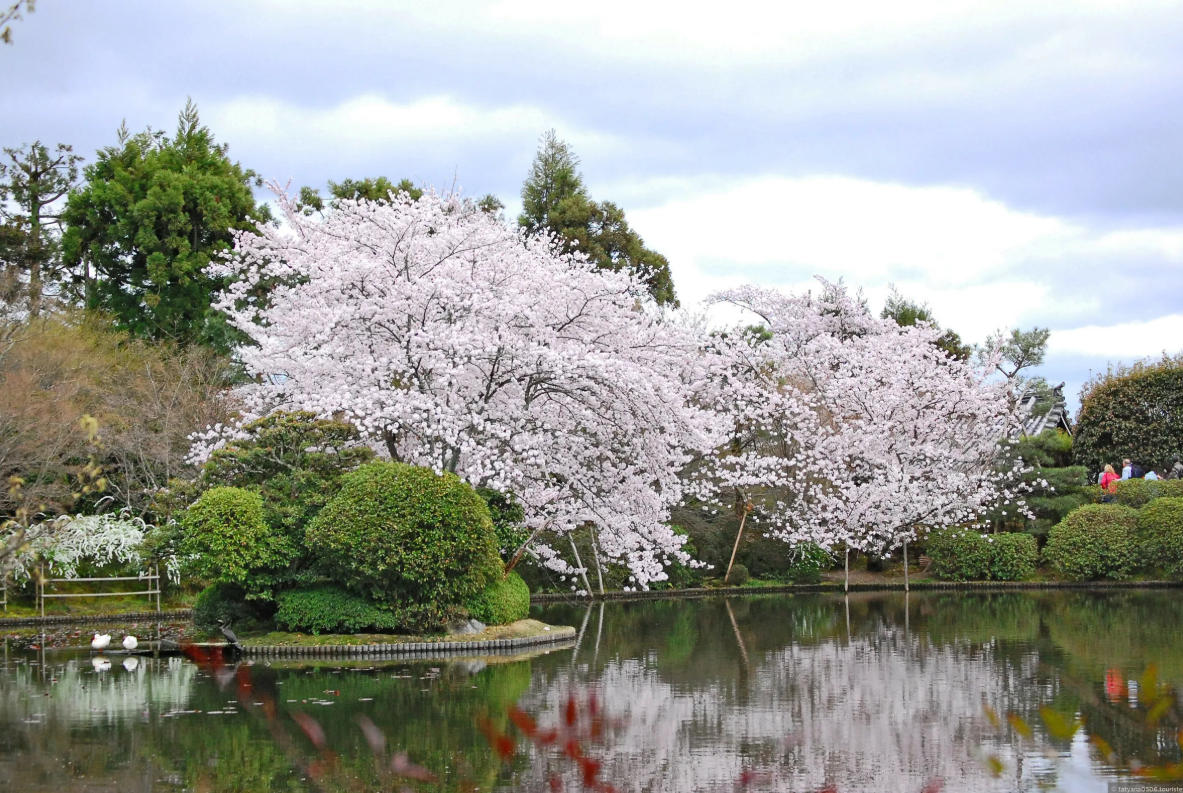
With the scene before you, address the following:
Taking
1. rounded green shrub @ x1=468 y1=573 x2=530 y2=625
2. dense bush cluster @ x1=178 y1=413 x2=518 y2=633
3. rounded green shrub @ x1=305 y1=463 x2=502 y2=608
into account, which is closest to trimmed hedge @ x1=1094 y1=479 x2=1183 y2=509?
rounded green shrub @ x1=468 y1=573 x2=530 y2=625

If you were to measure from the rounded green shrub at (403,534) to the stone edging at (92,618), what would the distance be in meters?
7.01

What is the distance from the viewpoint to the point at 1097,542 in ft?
81.1

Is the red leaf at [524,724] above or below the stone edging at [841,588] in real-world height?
above

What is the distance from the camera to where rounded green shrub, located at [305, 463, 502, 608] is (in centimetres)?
1495

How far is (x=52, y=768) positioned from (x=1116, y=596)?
20168mm

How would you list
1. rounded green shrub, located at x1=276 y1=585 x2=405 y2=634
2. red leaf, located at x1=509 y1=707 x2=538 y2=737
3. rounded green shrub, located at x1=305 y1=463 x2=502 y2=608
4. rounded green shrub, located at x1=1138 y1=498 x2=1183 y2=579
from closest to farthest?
red leaf, located at x1=509 y1=707 x2=538 y2=737 < rounded green shrub, located at x1=305 y1=463 x2=502 y2=608 < rounded green shrub, located at x1=276 y1=585 x2=405 y2=634 < rounded green shrub, located at x1=1138 y1=498 x2=1183 y2=579

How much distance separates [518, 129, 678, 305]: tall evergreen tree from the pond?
19226mm

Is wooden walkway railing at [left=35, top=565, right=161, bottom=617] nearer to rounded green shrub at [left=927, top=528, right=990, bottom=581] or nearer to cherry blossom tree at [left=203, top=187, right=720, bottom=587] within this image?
cherry blossom tree at [left=203, top=187, right=720, bottom=587]

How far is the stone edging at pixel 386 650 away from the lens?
15.3 meters

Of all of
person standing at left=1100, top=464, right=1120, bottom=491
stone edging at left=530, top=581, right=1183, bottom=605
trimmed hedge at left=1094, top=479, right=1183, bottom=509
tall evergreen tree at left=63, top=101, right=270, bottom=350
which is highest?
tall evergreen tree at left=63, top=101, right=270, bottom=350

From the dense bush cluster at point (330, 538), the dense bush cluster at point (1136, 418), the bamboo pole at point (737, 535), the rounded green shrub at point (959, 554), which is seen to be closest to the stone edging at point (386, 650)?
the dense bush cluster at point (330, 538)

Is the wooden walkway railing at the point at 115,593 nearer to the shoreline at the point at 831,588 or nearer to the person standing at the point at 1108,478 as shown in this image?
the shoreline at the point at 831,588

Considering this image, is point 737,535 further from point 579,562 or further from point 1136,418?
point 1136,418

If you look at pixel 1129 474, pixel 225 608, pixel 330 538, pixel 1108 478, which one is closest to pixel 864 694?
pixel 330 538
